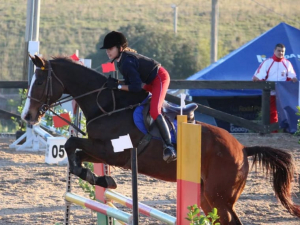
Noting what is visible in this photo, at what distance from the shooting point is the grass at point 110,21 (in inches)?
1257

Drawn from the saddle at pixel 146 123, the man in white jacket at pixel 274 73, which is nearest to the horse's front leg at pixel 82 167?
the saddle at pixel 146 123

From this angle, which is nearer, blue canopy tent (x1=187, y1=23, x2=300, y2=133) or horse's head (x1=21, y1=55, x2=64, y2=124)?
horse's head (x1=21, y1=55, x2=64, y2=124)

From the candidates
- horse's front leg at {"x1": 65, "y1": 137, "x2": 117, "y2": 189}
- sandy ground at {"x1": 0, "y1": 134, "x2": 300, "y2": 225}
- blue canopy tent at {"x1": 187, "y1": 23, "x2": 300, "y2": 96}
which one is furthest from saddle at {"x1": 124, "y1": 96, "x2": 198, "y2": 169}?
blue canopy tent at {"x1": 187, "y1": 23, "x2": 300, "y2": 96}

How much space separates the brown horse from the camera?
4.89 metres

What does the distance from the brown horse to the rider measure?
15cm

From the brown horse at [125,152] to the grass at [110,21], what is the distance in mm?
23967

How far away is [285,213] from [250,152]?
4.30 feet

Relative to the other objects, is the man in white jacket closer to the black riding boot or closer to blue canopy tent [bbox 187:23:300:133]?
blue canopy tent [bbox 187:23:300:133]

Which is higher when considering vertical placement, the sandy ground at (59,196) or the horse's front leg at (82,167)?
the horse's front leg at (82,167)

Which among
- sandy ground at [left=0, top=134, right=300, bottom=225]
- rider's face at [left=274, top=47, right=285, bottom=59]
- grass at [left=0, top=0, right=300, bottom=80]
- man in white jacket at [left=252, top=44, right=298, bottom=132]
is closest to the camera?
sandy ground at [left=0, top=134, right=300, bottom=225]

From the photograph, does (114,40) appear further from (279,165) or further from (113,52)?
(279,165)

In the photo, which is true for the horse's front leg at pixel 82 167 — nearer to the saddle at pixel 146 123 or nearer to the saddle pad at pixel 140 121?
the saddle at pixel 146 123

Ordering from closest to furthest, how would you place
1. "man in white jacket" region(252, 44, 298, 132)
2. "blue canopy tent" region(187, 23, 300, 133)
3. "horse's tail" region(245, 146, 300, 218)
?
"horse's tail" region(245, 146, 300, 218)
"man in white jacket" region(252, 44, 298, 132)
"blue canopy tent" region(187, 23, 300, 133)

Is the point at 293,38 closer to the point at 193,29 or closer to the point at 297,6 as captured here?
the point at 193,29
